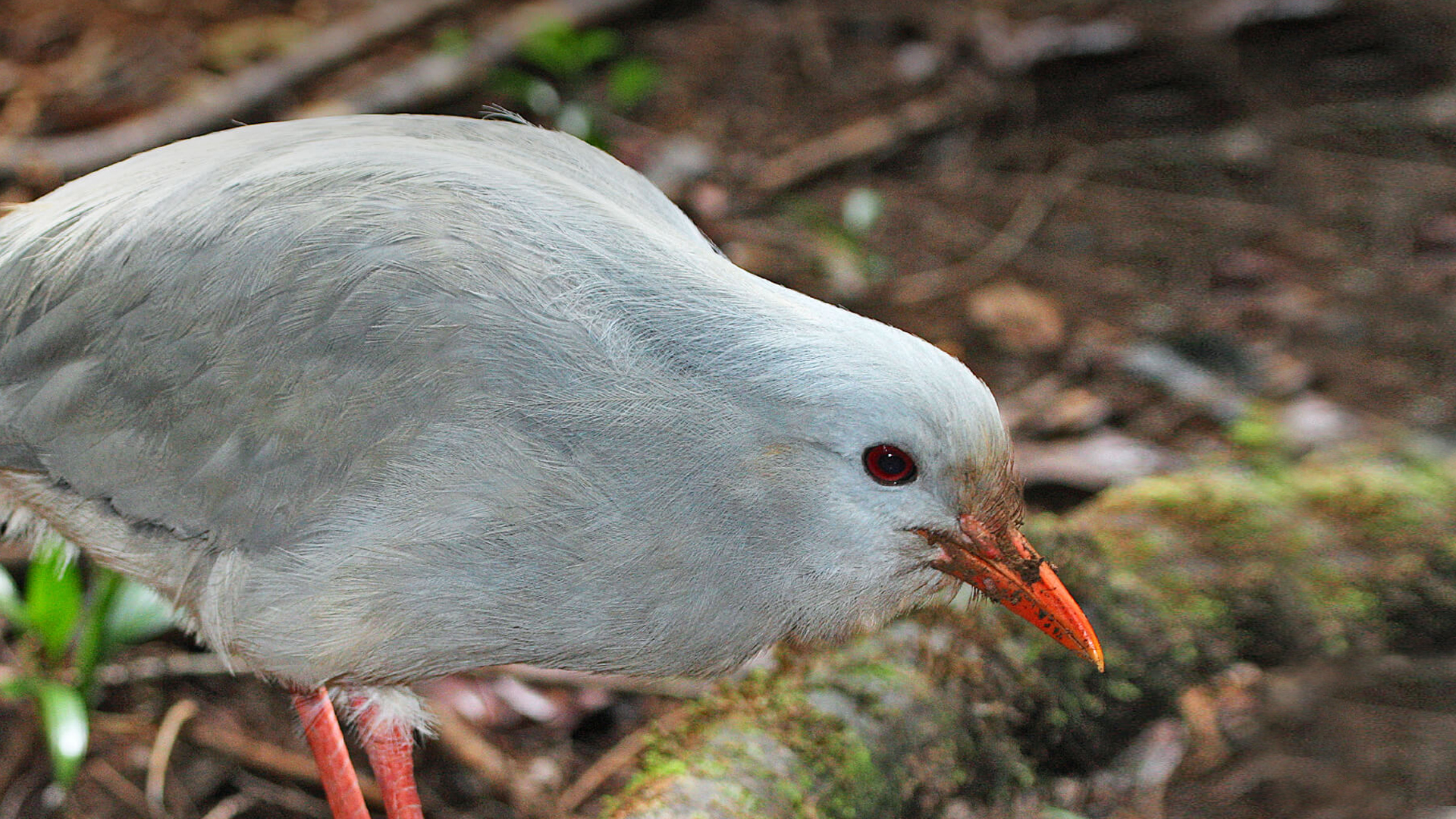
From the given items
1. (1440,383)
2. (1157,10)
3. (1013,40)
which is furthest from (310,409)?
(1157,10)

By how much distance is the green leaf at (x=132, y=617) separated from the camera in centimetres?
332

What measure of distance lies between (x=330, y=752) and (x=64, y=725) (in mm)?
674

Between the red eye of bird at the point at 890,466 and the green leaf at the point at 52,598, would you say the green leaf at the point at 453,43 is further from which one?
the red eye of bird at the point at 890,466

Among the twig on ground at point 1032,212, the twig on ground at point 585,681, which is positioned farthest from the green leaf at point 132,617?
the twig on ground at point 1032,212

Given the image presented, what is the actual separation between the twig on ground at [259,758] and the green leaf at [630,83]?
3579mm

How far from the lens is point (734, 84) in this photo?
7.00 meters

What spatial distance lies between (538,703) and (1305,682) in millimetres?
2220

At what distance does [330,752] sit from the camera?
296 cm

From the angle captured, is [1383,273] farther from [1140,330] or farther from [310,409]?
[310,409]

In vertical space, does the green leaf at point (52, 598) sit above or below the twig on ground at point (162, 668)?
above

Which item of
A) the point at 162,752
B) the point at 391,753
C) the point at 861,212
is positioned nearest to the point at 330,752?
the point at 391,753

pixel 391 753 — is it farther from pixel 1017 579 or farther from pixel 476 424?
pixel 1017 579

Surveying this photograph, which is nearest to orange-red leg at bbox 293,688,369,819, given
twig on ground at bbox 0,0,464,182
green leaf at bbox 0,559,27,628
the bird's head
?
green leaf at bbox 0,559,27,628

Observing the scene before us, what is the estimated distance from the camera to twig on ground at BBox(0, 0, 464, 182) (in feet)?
16.8
